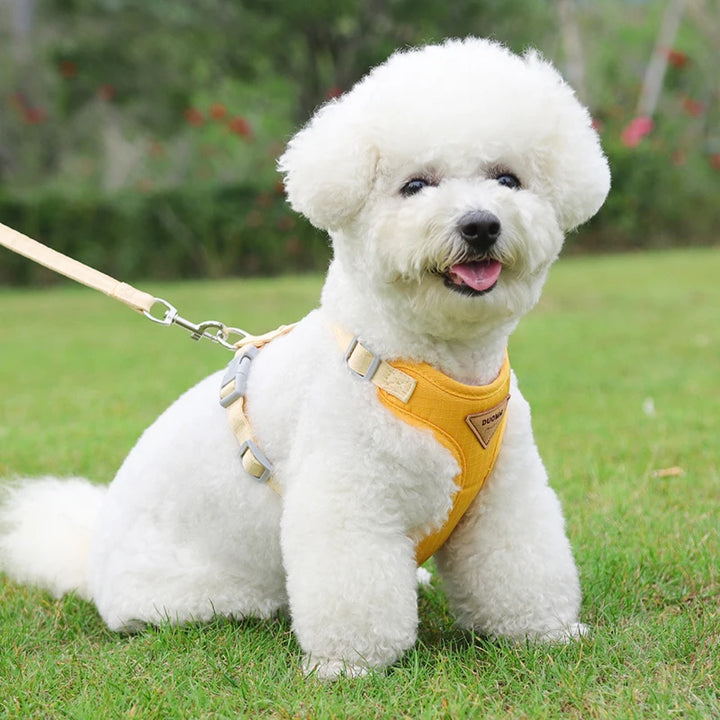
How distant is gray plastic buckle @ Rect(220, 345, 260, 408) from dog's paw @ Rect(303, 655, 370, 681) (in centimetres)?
67

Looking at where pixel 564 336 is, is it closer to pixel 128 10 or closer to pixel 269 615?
pixel 269 615

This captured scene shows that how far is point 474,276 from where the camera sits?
2197mm

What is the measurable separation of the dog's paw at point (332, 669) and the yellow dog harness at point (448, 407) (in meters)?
0.32

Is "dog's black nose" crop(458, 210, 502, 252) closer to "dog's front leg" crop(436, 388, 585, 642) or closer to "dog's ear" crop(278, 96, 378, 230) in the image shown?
"dog's ear" crop(278, 96, 378, 230)

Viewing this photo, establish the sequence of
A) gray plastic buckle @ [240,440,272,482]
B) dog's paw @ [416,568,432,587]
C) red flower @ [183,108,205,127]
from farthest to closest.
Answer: red flower @ [183,108,205,127], dog's paw @ [416,568,432,587], gray plastic buckle @ [240,440,272,482]

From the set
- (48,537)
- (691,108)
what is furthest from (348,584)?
(691,108)

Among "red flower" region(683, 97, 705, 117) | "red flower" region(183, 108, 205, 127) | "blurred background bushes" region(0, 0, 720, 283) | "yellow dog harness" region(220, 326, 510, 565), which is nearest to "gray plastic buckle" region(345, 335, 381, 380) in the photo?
"yellow dog harness" region(220, 326, 510, 565)

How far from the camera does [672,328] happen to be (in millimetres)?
7941

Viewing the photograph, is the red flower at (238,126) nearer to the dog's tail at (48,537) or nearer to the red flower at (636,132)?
the red flower at (636,132)

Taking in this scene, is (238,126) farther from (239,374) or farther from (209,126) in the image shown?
(239,374)

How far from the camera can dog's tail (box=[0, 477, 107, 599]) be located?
3088mm

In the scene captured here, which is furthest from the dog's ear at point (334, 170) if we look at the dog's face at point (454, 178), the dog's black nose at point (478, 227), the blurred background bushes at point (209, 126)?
A: the blurred background bushes at point (209, 126)

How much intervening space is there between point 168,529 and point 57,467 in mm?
1863

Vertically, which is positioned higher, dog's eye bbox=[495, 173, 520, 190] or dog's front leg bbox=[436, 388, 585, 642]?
dog's eye bbox=[495, 173, 520, 190]
